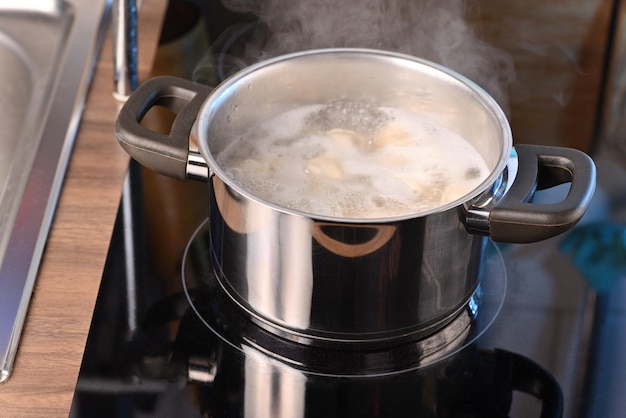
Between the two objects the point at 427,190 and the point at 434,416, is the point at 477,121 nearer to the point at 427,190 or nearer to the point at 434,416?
the point at 427,190

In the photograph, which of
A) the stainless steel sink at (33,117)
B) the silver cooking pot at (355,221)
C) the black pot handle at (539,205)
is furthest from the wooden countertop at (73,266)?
the black pot handle at (539,205)

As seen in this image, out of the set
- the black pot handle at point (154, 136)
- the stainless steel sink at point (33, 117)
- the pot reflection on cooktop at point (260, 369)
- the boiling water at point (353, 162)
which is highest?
the black pot handle at point (154, 136)

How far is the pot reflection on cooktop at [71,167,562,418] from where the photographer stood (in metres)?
0.80

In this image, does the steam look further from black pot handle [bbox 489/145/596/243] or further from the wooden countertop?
black pot handle [bbox 489/145/596/243]

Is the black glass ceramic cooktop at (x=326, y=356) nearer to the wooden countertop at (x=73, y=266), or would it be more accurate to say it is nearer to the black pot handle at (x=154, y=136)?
the wooden countertop at (x=73, y=266)

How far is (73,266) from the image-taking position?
93 centimetres

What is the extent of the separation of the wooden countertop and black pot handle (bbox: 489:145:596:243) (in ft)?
1.29

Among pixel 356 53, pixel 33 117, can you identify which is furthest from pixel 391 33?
pixel 33 117

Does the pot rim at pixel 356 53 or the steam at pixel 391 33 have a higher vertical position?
the pot rim at pixel 356 53

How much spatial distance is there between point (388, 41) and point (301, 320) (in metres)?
0.52

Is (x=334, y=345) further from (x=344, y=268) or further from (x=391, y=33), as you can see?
(x=391, y=33)

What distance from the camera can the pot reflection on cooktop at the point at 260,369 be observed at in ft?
2.63

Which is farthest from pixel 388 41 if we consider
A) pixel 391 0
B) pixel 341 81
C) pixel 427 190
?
pixel 427 190

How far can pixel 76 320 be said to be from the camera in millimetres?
872
